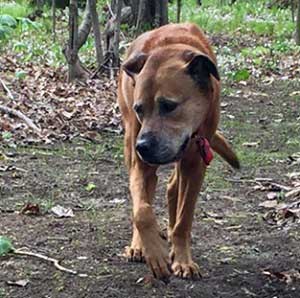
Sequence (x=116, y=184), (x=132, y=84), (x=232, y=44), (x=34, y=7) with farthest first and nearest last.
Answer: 1. (x=34, y=7)
2. (x=232, y=44)
3. (x=116, y=184)
4. (x=132, y=84)

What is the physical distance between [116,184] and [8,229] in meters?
1.48

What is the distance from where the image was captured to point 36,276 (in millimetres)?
4840

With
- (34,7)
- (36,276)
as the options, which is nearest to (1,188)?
(36,276)

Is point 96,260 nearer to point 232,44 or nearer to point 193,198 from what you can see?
point 193,198

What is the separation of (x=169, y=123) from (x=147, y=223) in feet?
1.67

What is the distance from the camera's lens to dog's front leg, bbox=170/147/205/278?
497cm

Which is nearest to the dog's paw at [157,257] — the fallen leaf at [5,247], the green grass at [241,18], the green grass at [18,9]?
the fallen leaf at [5,247]

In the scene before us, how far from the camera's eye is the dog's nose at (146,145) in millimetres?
4301

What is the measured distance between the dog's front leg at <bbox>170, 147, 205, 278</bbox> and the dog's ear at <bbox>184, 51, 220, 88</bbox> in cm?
52

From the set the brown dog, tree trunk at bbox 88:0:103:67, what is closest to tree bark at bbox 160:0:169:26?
tree trunk at bbox 88:0:103:67

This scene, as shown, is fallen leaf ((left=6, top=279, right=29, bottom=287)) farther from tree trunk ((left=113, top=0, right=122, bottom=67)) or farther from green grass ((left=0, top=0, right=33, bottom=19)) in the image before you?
green grass ((left=0, top=0, right=33, bottom=19))

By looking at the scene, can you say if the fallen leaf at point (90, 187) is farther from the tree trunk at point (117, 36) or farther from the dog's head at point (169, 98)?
the tree trunk at point (117, 36)

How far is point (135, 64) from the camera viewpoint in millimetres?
4664

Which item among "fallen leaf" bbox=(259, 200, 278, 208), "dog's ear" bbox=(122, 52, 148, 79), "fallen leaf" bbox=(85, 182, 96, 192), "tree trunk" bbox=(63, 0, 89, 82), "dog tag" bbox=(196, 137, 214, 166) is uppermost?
"dog's ear" bbox=(122, 52, 148, 79)
